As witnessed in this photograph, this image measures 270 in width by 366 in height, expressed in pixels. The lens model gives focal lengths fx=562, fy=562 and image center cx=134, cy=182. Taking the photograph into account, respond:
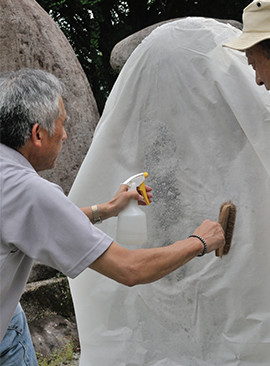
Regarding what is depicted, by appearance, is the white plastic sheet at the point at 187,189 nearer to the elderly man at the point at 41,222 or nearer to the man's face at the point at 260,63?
the man's face at the point at 260,63

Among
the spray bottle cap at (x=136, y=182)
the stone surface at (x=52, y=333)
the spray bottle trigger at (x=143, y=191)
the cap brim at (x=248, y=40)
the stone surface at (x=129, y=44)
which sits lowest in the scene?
the stone surface at (x=52, y=333)

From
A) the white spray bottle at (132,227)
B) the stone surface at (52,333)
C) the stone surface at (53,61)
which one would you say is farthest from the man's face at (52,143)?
the stone surface at (53,61)

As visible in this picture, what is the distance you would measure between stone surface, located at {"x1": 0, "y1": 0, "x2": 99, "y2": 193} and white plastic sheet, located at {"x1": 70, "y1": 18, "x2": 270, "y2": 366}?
1.26 metres

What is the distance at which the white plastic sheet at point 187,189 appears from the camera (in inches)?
106

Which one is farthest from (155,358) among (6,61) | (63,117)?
(6,61)

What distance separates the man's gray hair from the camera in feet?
6.27

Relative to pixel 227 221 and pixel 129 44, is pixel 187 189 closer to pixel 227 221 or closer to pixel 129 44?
pixel 227 221

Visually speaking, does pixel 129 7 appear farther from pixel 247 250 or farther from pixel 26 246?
pixel 26 246

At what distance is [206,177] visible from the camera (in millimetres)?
2842

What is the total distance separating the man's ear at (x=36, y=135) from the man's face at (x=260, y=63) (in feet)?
3.17

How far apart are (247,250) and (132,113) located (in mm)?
943

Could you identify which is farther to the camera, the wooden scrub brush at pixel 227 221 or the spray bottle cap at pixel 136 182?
the wooden scrub brush at pixel 227 221

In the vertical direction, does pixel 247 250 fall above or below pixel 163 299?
above

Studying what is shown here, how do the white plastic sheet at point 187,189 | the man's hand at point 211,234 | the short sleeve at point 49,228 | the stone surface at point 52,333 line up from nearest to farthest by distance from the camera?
the short sleeve at point 49,228
the man's hand at point 211,234
the white plastic sheet at point 187,189
the stone surface at point 52,333
